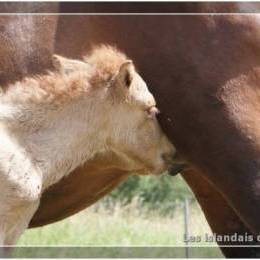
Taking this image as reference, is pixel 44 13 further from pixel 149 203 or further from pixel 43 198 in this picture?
pixel 149 203

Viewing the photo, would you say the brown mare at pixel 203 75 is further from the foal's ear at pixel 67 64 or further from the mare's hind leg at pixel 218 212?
the mare's hind leg at pixel 218 212

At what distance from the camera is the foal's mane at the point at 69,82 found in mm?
4773

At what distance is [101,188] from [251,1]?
4.52ft

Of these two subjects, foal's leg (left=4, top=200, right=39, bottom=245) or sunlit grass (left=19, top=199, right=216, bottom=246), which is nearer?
foal's leg (left=4, top=200, right=39, bottom=245)

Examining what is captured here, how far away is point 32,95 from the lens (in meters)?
4.77

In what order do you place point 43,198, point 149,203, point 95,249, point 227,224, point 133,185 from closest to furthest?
point 43,198, point 227,224, point 95,249, point 149,203, point 133,185

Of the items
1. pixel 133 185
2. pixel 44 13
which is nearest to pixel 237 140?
pixel 44 13

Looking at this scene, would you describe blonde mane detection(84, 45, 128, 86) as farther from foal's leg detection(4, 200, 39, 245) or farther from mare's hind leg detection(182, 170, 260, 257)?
mare's hind leg detection(182, 170, 260, 257)

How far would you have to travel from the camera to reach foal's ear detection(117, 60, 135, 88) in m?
4.79

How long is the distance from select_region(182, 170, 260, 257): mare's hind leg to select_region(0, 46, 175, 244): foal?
38.4 inches

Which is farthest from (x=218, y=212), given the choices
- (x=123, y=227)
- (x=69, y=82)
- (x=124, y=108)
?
(x=123, y=227)

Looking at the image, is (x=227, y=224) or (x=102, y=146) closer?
(x=102, y=146)

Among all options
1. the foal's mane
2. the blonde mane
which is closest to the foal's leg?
the foal's mane

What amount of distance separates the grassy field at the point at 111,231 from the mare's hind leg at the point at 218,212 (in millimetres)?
2868
